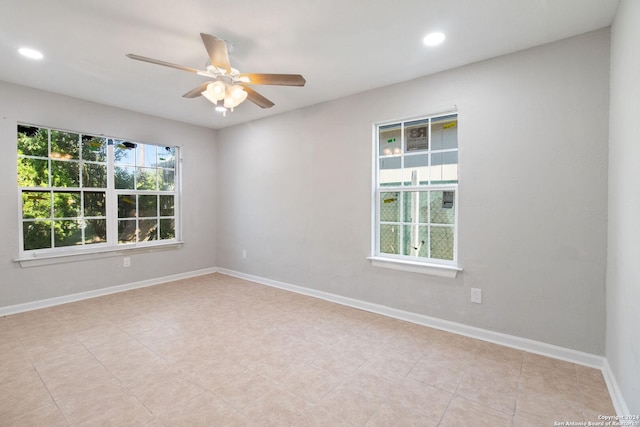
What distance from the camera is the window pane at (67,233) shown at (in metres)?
3.82

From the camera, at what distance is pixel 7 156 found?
3391 mm

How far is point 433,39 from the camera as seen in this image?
2.45m

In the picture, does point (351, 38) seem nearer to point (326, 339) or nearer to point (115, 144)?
point (326, 339)

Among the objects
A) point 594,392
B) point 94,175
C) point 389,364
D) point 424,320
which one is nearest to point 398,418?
point 389,364

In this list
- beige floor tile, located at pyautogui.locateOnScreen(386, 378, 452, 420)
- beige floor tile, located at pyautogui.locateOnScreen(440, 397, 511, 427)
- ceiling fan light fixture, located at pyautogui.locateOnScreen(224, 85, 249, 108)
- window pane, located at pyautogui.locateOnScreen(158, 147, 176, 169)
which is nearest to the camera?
beige floor tile, located at pyautogui.locateOnScreen(440, 397, 511, 427)

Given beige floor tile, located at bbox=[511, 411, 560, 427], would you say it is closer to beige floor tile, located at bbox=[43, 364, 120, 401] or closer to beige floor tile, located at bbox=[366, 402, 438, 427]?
beige floor tile, located at bbox=[366, 402, 438, 427]

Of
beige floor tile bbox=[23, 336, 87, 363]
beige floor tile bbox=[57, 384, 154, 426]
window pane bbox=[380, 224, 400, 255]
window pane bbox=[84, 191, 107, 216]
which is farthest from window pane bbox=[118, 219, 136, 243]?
window pane bbox=[380, 224, 400, 255]

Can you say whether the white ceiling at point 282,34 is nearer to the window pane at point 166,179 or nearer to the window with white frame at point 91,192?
the window with white frame at point 91,192

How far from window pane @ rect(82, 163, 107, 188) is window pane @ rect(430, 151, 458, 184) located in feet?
13.9

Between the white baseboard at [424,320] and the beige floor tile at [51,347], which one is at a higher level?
the white baseboard at [424,320]

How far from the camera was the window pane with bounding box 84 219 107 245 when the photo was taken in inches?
160

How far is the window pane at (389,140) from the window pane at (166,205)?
135 inches

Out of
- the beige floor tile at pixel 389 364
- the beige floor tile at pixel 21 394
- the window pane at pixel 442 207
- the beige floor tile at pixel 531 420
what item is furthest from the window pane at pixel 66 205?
the beige floor tile at pixel 531 420

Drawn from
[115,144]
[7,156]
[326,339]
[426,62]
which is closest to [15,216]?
[7,156]
